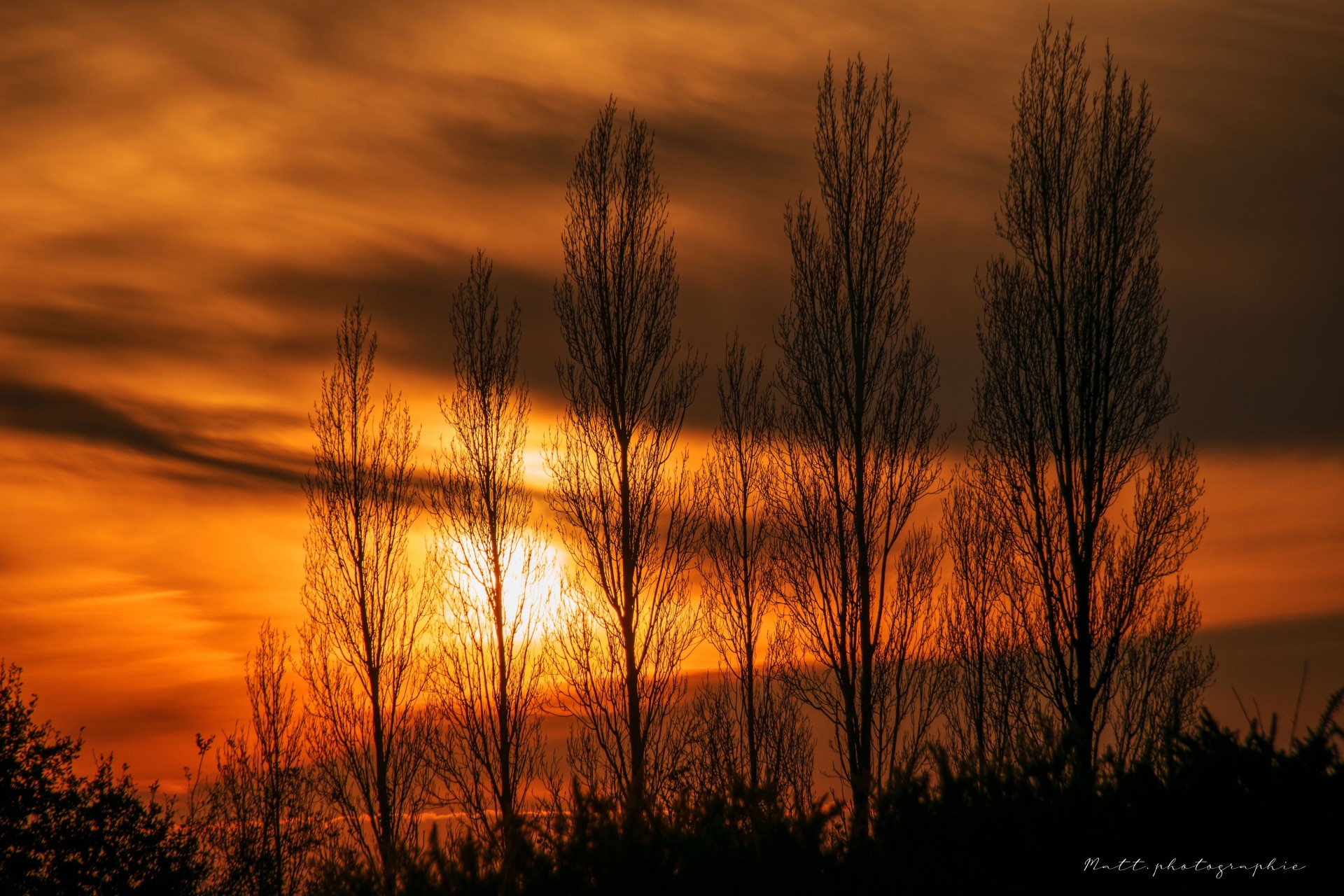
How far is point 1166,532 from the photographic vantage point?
17.5 metres

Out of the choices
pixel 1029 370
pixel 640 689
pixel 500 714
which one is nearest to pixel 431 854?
pixel 640 689

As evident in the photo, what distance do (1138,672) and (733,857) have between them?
18.8 metres

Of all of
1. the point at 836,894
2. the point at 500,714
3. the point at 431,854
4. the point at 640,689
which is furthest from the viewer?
the point at 500,714

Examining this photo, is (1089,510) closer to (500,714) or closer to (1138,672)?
(1138,672)

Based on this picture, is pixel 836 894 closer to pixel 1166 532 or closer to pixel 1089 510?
pixel 1089 510

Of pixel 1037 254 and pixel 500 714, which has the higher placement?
pixel 1037 254

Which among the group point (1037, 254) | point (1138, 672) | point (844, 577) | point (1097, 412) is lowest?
point (1138, 672)

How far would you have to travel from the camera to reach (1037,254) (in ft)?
55.3

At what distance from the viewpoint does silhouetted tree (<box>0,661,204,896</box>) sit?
2208cm

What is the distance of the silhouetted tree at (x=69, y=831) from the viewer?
22078 millimetres

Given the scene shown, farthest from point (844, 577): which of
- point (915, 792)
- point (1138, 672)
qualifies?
point (915, 792)

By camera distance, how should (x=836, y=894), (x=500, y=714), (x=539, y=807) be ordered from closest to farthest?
(x=836, y=894) → (x=539, y=807) → (x=500, y=714)

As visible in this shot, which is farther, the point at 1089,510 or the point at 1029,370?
the point at 1029,370

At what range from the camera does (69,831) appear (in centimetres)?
2308
